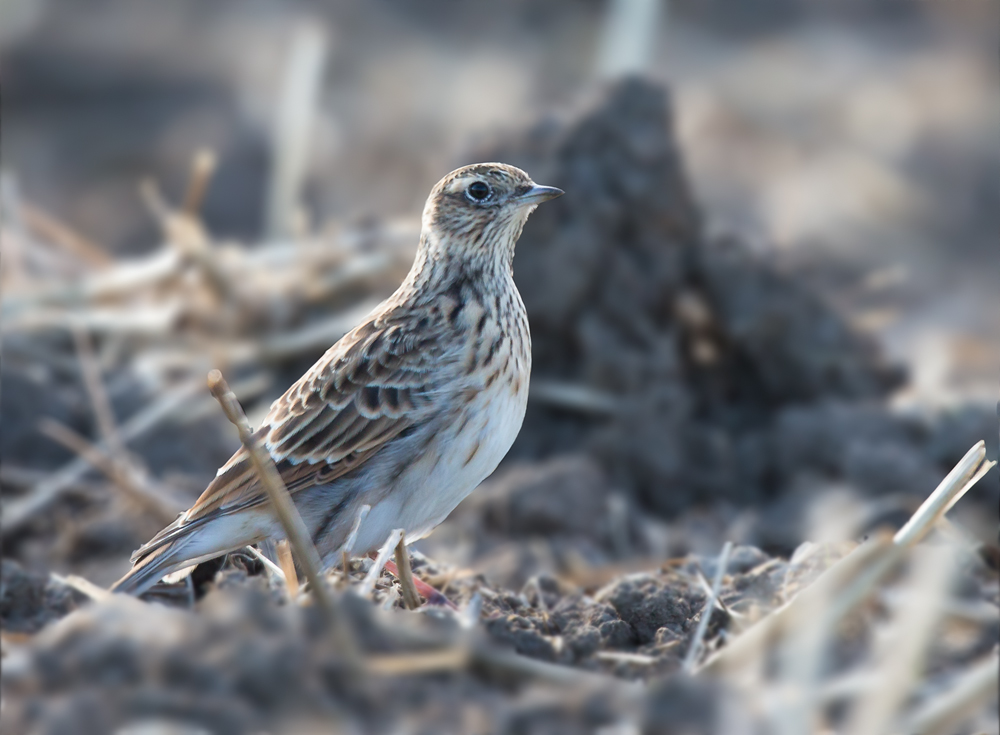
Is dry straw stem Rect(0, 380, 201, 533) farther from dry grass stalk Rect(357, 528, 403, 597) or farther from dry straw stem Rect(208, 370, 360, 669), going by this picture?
dry straw stem Rect(208, 370, 360, 669)

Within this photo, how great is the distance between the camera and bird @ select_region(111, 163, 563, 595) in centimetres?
478

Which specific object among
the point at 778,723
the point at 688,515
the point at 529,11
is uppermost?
the point at 529,11

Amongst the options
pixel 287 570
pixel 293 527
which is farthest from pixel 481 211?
pixel 293 527

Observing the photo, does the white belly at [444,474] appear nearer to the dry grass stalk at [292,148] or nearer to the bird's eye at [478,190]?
the bird's eye at [478,190]

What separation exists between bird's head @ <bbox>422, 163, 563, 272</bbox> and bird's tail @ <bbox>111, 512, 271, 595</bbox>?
57.1 inches

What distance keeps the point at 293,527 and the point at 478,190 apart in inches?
91.8

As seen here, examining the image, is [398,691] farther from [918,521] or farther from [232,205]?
[232,205]

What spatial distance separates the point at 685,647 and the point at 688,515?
395 centimetres

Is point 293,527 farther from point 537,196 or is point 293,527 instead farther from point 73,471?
point 73,471

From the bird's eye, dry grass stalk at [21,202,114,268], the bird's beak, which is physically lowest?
the bird's beak

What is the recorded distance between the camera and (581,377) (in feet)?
27.8

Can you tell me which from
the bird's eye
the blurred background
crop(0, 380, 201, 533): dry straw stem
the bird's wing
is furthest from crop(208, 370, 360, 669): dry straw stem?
crop(0, 380, 201, 533): dry straw stem

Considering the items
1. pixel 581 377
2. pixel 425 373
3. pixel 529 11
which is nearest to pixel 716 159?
pixel 529 11

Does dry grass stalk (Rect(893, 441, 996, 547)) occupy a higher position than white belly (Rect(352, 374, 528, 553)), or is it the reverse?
white belly (Rect(352, 374, 528, 553))
